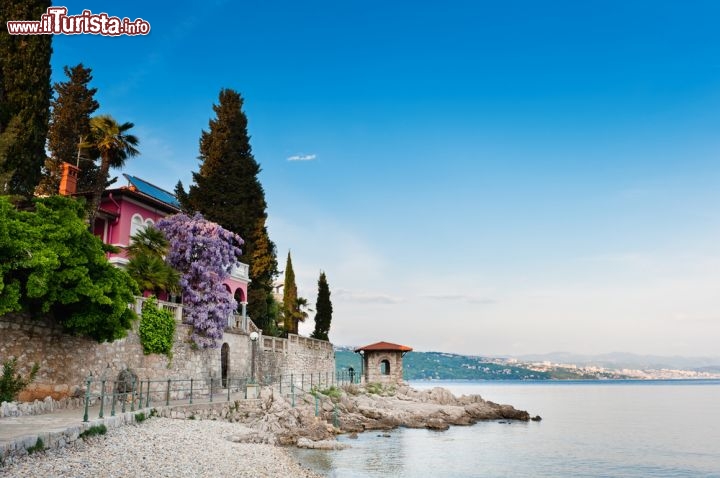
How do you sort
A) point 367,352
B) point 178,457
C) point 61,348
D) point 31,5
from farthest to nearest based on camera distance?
point 367,352, point 31,5, point 61,348, point 178,457


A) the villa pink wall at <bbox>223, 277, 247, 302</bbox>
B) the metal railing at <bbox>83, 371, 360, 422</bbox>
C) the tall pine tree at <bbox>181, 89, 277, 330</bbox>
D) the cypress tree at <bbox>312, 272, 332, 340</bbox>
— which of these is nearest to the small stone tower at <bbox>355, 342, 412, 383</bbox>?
the cypress tree at <bbox>312, 272, 332, 340</bbox>

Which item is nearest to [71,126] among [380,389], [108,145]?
[108,145]

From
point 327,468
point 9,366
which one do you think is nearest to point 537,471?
point 327,468

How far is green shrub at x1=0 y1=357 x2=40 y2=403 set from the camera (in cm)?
1552

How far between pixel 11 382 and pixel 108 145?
1536 cm

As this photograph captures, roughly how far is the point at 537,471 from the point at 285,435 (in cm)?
984

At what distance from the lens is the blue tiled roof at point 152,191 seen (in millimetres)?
36062

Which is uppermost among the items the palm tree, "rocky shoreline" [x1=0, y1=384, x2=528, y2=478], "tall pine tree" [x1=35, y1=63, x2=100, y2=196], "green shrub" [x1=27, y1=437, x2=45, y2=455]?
"tall pine tree" [x1=35, y1=63, x2=100, y2=196]

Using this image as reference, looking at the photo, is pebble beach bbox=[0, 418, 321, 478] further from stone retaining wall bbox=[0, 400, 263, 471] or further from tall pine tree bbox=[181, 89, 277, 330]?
tall pine tree bbox=[181, 89, 277, 330]

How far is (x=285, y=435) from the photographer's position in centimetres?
2220

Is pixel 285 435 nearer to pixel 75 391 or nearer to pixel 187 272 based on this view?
pixel 75 391

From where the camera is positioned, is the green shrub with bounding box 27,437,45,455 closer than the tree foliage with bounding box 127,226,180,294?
Yes

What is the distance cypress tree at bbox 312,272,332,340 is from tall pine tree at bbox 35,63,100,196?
21961 mm

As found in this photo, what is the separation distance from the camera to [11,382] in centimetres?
1581
